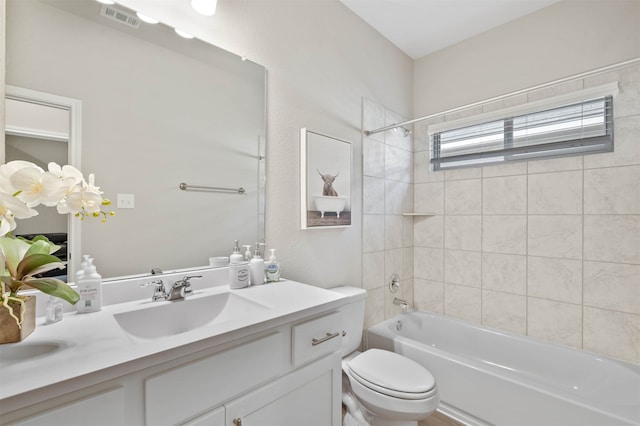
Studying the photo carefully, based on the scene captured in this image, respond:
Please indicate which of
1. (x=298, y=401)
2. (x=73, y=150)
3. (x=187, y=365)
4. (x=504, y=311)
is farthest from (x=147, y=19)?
(x=504, y=311)

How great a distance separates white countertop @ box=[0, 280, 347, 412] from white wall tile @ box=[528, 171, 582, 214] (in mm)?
1891

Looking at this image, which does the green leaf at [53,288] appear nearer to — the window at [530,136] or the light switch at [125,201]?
the light switch at [125,201]

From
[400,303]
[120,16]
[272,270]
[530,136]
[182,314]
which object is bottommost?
[400,303]

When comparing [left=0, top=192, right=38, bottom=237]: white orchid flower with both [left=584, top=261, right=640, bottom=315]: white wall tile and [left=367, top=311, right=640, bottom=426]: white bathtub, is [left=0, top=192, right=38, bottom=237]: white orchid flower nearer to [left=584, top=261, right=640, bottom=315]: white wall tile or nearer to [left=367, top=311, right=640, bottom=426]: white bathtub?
[left=367, top=311, right=640, bottom=426]: white bathtub

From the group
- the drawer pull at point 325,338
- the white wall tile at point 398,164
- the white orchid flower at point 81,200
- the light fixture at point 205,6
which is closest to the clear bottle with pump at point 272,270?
the drawer pull at point 325,338

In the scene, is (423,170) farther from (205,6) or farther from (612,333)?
(205,6)

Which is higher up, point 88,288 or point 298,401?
point 88,288

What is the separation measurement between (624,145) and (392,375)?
197cm

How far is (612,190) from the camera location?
6.02ft

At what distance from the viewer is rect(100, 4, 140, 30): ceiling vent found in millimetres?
1093

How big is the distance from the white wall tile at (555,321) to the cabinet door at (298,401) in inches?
68.1

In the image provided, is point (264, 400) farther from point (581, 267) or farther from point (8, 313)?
point (581, 267)

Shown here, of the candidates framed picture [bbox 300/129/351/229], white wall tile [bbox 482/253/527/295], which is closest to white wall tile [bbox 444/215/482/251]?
white wall tile [bbox 482/253/527/295]

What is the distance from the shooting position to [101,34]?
1086 millimetres
